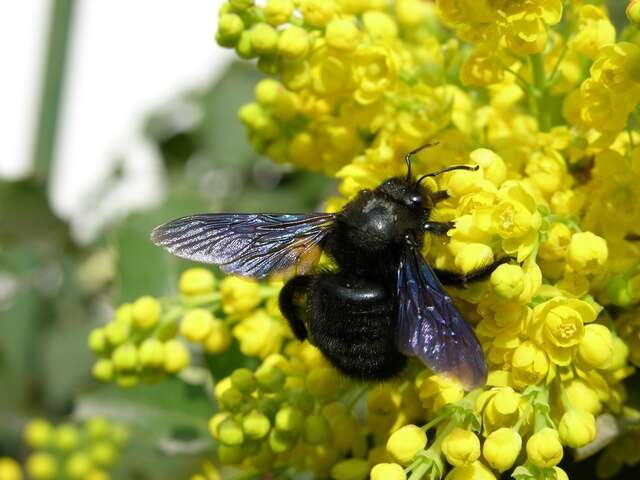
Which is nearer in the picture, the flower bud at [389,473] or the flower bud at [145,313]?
the flower bud at [389,473]

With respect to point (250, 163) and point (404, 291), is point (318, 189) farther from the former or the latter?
point (404, 291)

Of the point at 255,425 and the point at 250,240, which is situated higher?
the point at 250,240

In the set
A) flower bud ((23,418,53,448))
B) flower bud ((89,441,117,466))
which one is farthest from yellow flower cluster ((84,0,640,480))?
flower bud ((23,418,53,448))

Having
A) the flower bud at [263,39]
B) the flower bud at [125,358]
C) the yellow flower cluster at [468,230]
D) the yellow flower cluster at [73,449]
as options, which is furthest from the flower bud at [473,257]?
the yellow flower cluster at [73,449]

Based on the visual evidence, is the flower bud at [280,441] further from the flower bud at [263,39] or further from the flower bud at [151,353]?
the flower bud at [263,39]

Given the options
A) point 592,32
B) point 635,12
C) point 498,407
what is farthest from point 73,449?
point 635,12

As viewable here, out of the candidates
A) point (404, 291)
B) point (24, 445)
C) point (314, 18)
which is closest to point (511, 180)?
point (404, 291)

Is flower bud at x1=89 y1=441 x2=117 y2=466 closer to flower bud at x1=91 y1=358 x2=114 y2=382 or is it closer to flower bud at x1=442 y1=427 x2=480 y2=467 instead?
flower bud at x1=91 y1=358 x2=114 y2=382

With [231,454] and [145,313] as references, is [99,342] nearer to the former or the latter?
[145,313]
